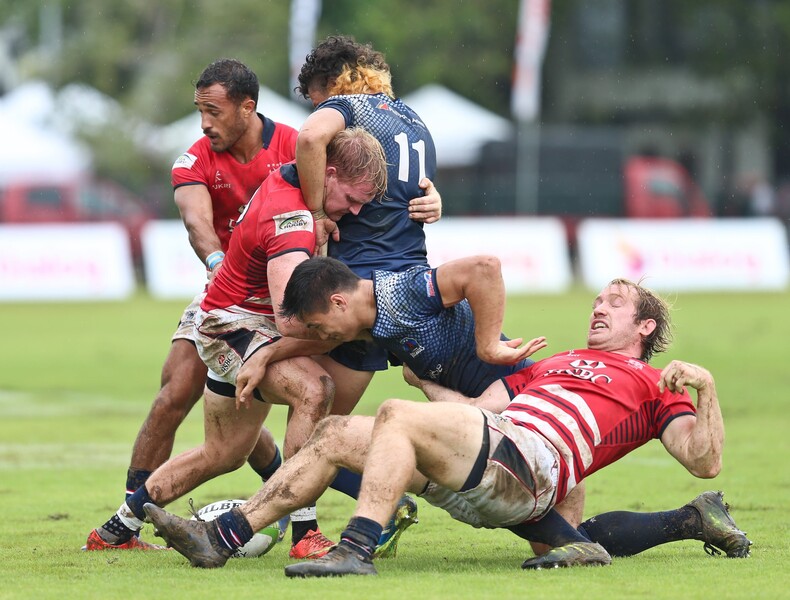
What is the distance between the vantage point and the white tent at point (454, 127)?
1507 inches

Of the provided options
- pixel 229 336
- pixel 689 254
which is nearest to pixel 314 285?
pixel 229 336

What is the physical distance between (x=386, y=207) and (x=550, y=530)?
178 cm

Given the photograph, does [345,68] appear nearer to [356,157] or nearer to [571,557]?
[356,157]

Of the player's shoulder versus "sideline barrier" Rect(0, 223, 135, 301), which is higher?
the player's shoulder

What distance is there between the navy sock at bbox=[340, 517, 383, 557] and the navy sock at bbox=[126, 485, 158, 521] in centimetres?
178

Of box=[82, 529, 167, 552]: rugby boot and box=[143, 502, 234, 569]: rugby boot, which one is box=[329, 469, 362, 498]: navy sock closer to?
box=[82, 529, 167, 552]: rugby boot

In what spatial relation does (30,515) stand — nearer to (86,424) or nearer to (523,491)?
(523,491)

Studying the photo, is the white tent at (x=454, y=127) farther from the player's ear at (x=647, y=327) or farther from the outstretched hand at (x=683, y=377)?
the outstretched hand at (x=683, y=377)

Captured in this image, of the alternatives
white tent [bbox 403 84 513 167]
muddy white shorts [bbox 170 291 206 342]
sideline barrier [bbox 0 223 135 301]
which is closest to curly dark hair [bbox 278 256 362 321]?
muddy white shorts [bbox 170 291 206 342]

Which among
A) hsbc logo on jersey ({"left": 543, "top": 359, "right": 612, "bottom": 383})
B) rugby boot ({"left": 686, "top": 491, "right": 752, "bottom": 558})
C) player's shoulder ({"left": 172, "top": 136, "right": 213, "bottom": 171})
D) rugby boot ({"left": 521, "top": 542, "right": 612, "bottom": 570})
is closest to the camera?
rugby boot ({"left": 521, "top": 542, "right": 612, "bottom": 570})

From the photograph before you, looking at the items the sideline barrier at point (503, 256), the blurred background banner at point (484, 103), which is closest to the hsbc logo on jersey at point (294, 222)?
the blurred background banner at point (484, 103)

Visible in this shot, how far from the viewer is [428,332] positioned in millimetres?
6582

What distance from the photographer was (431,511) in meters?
8.81

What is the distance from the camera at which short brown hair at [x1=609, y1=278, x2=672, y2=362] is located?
22.7ft
